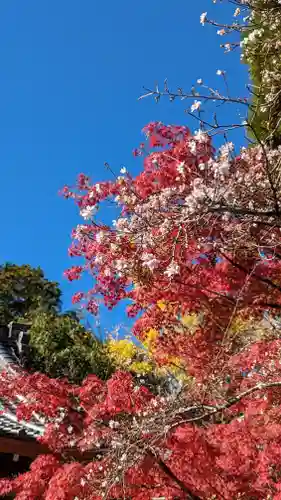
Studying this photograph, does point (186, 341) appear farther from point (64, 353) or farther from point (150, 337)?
point (64, 353)

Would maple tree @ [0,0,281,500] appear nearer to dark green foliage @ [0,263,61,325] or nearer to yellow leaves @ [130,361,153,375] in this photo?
yellow leaves @ [130,361,153,375]

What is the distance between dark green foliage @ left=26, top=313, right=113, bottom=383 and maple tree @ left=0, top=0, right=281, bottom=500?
6.20m

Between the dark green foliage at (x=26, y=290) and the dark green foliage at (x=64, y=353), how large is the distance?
9.01 metres

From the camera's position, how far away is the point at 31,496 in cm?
560

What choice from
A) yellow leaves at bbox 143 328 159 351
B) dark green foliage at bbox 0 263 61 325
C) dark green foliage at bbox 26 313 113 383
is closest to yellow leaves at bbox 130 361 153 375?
dark green foliage at bbox 26 313 113 383

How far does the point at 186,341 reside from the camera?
7.69m

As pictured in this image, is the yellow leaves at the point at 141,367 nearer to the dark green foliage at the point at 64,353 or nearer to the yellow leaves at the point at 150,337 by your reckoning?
the dark green foliage at the point at 64,353

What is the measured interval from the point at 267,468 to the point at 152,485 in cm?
119

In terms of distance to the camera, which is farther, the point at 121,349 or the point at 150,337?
the point at 121,349

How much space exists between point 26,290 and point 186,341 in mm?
20457

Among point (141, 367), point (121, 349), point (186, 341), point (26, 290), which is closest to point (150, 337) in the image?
point (141, 367)

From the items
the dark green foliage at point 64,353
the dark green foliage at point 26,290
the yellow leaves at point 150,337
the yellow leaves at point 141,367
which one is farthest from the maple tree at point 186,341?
the dark green foliage at point 26,290

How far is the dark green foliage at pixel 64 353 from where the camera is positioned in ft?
47.5

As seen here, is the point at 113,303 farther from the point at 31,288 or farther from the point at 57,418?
the point at 31,288
